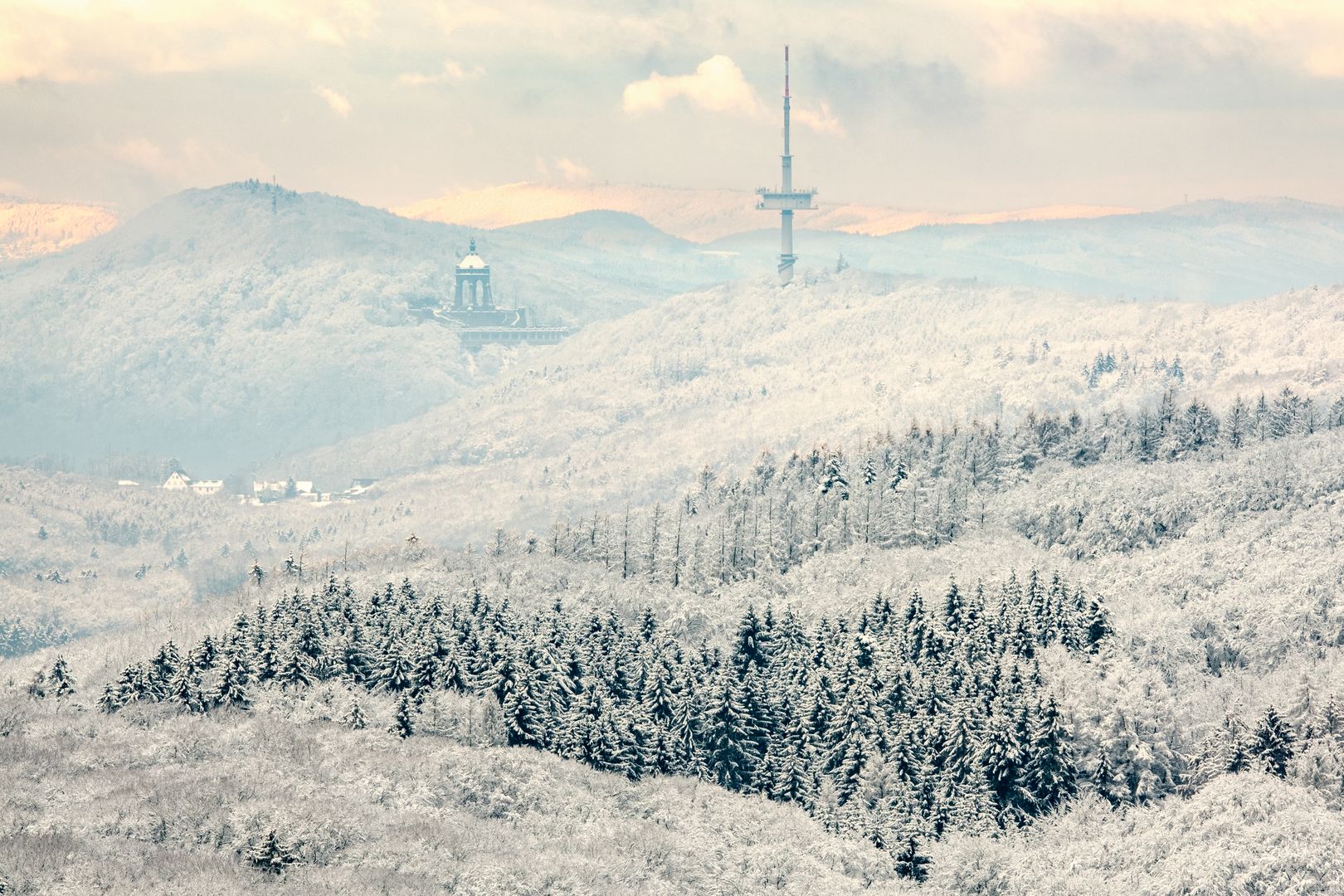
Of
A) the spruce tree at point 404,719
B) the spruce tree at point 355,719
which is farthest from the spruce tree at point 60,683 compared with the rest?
the spruce tree at point 404,719

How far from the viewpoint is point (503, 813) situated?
161 meters

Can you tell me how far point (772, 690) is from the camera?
17925 cm

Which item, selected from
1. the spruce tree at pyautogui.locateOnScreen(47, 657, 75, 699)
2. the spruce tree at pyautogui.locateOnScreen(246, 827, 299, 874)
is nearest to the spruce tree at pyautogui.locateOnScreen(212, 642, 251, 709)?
the spruce tree at pyautogui.locateOnScreen(47, 657, 75, 699)

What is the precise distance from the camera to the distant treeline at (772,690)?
165 m

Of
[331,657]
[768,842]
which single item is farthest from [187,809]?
[768,842]

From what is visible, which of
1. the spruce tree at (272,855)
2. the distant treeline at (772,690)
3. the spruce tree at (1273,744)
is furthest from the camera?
the distant treeline at (772,690)

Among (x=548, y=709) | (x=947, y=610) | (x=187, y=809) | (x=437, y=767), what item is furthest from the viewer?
(x=947, y=610)

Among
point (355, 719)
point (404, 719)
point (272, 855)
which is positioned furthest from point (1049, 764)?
point (272, 855)

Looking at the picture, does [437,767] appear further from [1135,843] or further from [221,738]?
[1135,843]

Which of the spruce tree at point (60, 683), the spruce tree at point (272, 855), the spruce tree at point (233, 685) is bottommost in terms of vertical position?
the spruce tree at point (272, 855)

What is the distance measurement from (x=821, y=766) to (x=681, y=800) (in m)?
14.0

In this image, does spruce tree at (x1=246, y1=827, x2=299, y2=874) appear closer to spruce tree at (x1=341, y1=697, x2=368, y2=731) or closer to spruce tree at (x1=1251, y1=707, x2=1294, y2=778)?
spruce tree at (x1=341, y1=697, x2=368, y2=731)

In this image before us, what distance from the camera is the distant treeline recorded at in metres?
165

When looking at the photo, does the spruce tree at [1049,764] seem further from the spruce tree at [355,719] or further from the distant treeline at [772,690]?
the spruce tree at [355,719]
